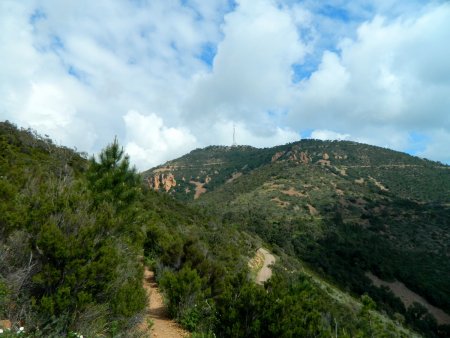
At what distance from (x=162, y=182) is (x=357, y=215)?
231 ft

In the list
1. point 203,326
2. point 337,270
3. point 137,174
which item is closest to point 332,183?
point 337,270

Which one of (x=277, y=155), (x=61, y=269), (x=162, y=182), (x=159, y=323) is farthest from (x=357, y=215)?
(x=61, y=269)

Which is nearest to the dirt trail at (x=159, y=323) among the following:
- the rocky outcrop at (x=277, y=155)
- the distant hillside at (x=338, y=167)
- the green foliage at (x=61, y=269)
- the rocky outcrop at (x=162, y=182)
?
the green foliage at (x=61, y=269)

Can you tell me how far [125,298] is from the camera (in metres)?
5.47

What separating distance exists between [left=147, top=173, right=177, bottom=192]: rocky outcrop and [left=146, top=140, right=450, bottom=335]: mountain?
20.9 inches

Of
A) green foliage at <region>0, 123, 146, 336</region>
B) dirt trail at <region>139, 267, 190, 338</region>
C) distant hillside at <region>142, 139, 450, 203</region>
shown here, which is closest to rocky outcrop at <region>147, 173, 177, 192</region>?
distant hillside at <region>142, 139, 450, 203</region>

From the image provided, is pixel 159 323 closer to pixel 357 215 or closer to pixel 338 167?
pixel 357 215

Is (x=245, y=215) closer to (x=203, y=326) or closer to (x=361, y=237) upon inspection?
(x=361, y=237)

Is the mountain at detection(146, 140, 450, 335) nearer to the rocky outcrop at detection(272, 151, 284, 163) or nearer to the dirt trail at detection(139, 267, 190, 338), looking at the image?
the rocky outcrop at detection(272, 151, 284, 163)

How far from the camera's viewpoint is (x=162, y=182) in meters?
118

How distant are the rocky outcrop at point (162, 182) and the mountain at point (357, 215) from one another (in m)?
0.53

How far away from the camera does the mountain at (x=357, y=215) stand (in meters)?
46.4

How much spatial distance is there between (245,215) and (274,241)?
33.5 feet

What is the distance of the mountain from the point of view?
1827 inches
